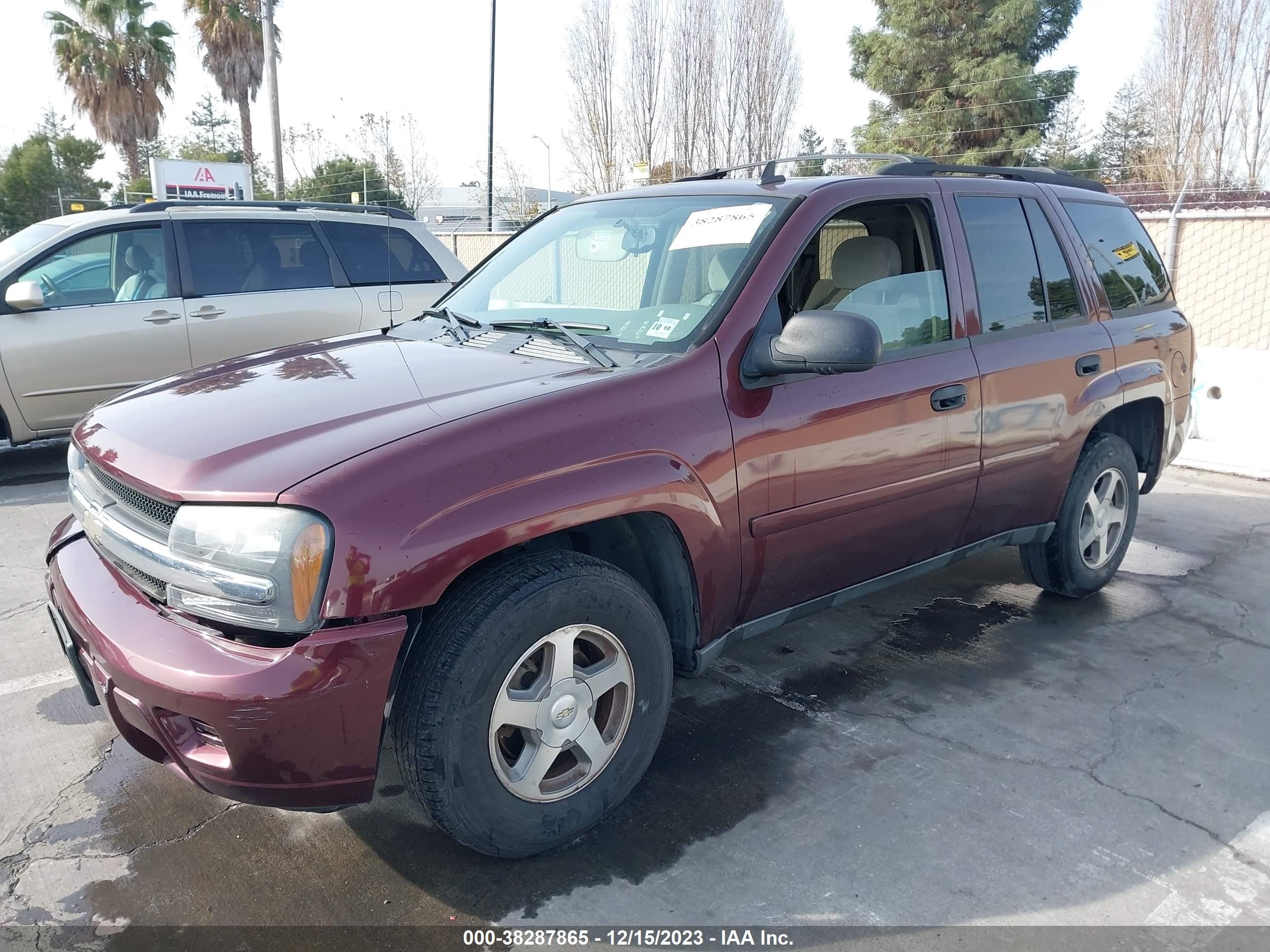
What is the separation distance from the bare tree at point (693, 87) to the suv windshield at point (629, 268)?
73.1 ft

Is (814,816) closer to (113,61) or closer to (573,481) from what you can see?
(573,481)

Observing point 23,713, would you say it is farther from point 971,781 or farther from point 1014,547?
point 1014,547

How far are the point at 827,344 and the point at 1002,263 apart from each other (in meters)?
1.52

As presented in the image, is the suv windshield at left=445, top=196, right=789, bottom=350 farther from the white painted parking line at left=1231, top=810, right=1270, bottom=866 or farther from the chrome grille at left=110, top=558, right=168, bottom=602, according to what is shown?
the white painted parking line at left=1231, top=810, right=1270, bottom=866

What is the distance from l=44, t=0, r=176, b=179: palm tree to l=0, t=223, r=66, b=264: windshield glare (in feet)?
84.7

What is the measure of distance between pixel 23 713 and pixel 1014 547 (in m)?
4.80

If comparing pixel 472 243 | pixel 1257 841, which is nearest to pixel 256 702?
pixel 1257 841

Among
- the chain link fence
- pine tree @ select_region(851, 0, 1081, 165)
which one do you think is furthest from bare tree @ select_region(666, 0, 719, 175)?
the chain link fence

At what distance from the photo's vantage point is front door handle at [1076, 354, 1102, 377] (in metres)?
4.02

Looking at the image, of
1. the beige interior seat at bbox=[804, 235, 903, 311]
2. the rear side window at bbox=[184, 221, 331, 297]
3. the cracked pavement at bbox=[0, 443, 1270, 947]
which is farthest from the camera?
the rear side window at bbox=[184, 221, 331, 297]

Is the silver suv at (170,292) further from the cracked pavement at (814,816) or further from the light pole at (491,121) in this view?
the light pole at (491,121)

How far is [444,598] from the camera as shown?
2375 millimetres

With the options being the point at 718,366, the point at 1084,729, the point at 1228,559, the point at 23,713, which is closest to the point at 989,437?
the point at 1084,729

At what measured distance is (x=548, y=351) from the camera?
301 centimetres
